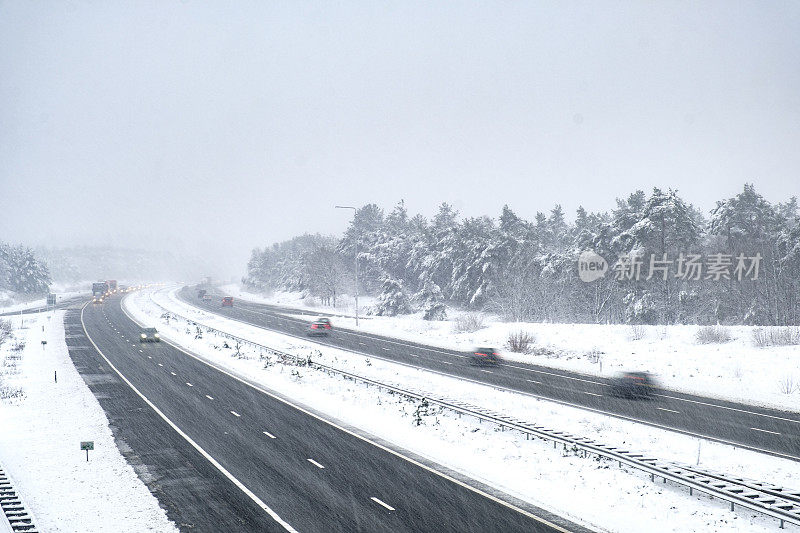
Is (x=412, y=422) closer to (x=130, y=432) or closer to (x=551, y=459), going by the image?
(x=551, y=459)

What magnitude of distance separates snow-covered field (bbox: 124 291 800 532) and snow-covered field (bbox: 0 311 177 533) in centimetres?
864

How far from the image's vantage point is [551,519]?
1377 centimetres

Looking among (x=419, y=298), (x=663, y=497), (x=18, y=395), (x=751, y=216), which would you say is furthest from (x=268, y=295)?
(x=663, y=497)

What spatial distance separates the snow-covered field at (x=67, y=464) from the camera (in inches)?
551

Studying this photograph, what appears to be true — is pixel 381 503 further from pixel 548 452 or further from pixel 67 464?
pixel 67 464

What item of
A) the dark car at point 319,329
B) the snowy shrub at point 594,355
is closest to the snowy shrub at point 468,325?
the dark car at point 319,329

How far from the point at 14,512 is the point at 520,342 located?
35.9 m

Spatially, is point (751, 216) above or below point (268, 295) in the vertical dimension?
above

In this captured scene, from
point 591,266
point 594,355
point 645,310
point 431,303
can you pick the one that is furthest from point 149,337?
point 591,266

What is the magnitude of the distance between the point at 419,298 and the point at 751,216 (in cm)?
4151

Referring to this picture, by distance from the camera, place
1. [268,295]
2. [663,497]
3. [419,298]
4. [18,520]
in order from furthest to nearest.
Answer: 1. [268,295]
2. [419,298]
3. [663,497]
4. [18,520]

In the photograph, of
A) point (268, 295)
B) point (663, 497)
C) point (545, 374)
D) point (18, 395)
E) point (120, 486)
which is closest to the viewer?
point (663, 497)

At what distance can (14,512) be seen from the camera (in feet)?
46.5

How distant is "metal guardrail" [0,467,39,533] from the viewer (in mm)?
13305
